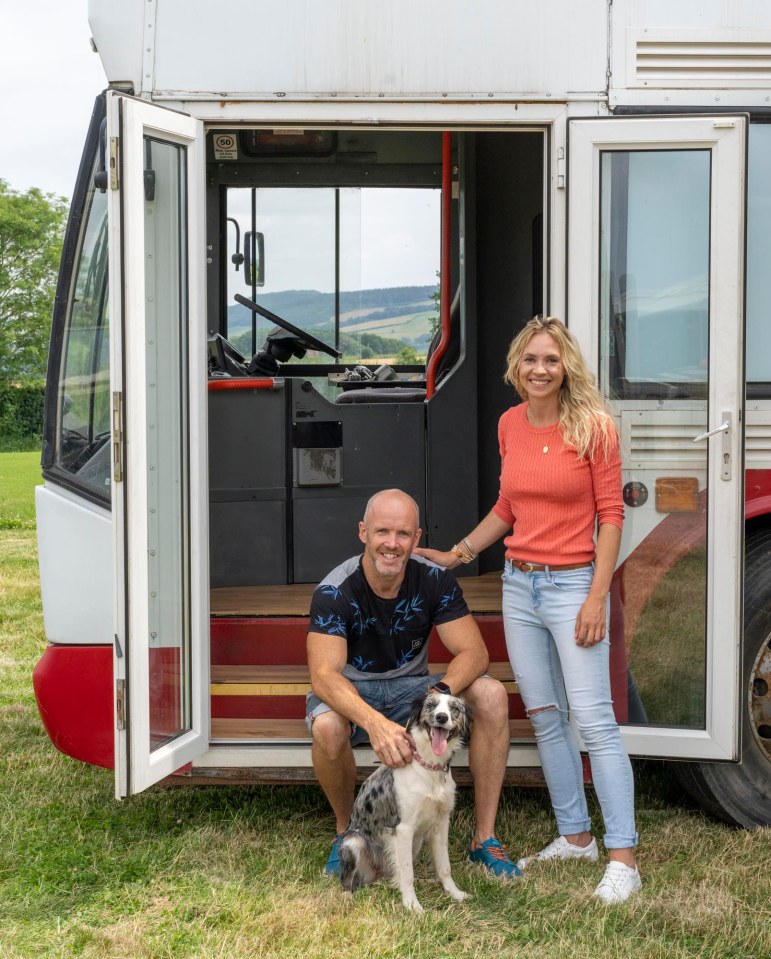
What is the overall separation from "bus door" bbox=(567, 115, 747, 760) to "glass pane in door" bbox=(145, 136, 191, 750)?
1.20m

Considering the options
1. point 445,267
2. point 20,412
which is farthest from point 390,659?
point 20,412

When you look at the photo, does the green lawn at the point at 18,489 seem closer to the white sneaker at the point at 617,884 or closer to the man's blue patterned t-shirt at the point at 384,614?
the man's blue patterned t-shirt at the point at 384,614

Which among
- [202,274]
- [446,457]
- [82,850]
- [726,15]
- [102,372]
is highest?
[726,15]

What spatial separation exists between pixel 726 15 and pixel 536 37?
23.2 inches

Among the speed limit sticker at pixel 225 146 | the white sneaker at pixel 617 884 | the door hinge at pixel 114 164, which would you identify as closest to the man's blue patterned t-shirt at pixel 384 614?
the white sneaker at pixel 617 884

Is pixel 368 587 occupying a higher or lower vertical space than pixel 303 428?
lower

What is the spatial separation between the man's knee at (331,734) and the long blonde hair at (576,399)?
3.48 ft

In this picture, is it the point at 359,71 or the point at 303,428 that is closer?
the point at 359,71

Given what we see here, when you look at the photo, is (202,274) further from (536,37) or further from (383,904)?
(383,904)

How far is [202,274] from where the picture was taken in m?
3.48

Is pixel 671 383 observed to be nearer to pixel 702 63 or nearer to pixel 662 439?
pixel 662 439

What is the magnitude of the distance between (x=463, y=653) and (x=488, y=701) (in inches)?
6.4

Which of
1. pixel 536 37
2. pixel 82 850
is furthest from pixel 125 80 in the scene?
pixel 82 850

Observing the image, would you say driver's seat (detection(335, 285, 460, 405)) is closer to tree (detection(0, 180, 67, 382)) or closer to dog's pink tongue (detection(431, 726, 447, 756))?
dog's pink tongue (detection(431, 726, 447, 756))
